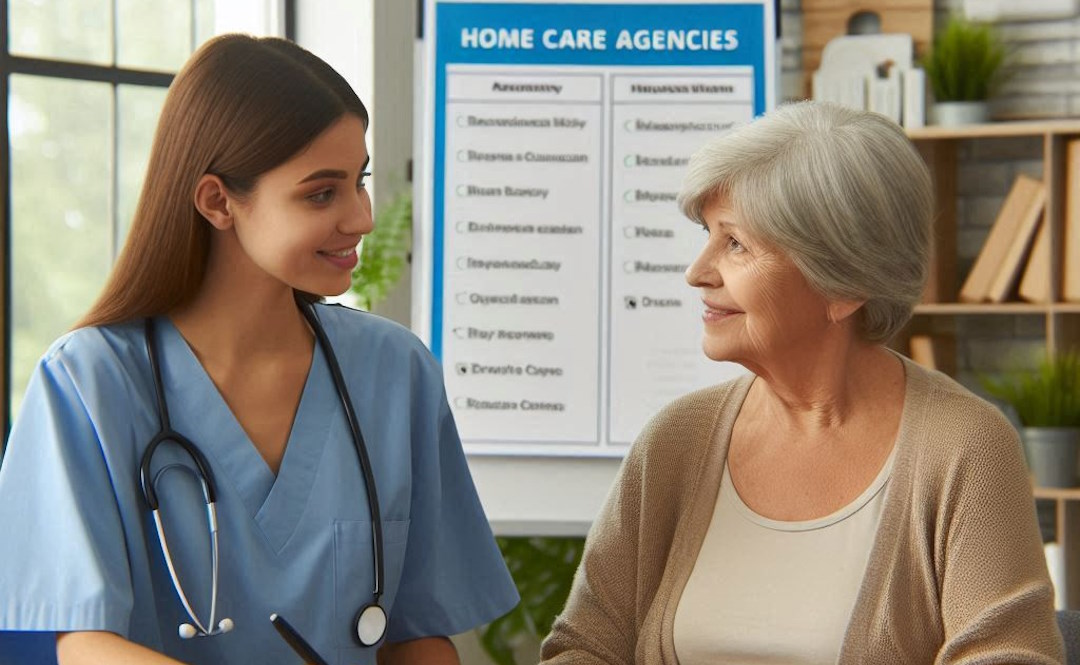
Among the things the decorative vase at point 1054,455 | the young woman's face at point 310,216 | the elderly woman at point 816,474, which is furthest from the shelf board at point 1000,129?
the young woman's face at point 310,216

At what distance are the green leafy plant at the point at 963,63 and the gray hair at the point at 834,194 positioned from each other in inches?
99.1

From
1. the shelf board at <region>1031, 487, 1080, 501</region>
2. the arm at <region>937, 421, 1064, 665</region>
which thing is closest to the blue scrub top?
the arm at <region>937, 421, 1064, 665</region>

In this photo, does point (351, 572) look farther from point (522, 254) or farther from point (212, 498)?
point (522, 254)

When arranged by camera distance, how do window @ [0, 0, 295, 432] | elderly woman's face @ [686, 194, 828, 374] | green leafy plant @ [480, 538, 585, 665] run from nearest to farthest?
elderly woman's face @ [686, 194, 828, 374]
window @ [0, 0, 295, 432]
green leafy plant @ [480, 538, 585, 665]

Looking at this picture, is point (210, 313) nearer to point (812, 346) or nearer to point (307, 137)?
point (307, 137)

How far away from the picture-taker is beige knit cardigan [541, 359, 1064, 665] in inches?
57.2

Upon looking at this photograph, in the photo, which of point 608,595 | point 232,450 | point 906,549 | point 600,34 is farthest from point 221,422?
point 600,34

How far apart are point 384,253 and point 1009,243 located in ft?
5.92

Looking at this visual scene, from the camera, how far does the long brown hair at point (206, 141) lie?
52.3 inches

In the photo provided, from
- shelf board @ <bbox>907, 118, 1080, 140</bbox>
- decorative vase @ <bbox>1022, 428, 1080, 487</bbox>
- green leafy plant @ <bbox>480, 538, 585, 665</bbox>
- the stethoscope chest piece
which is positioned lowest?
green leafy plant @ <bbox>480, 538, 585, 665</bbox>

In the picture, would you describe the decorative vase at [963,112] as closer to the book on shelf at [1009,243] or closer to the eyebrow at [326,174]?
the book on shelf at [1009,243]

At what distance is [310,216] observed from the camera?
1.35 metres

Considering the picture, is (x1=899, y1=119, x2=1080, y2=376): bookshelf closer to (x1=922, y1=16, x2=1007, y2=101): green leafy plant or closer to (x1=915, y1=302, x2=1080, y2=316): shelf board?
(x1=915, y1=302, x2=1080, y2=316): shelf board

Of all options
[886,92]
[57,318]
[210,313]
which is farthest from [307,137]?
[886,92]
